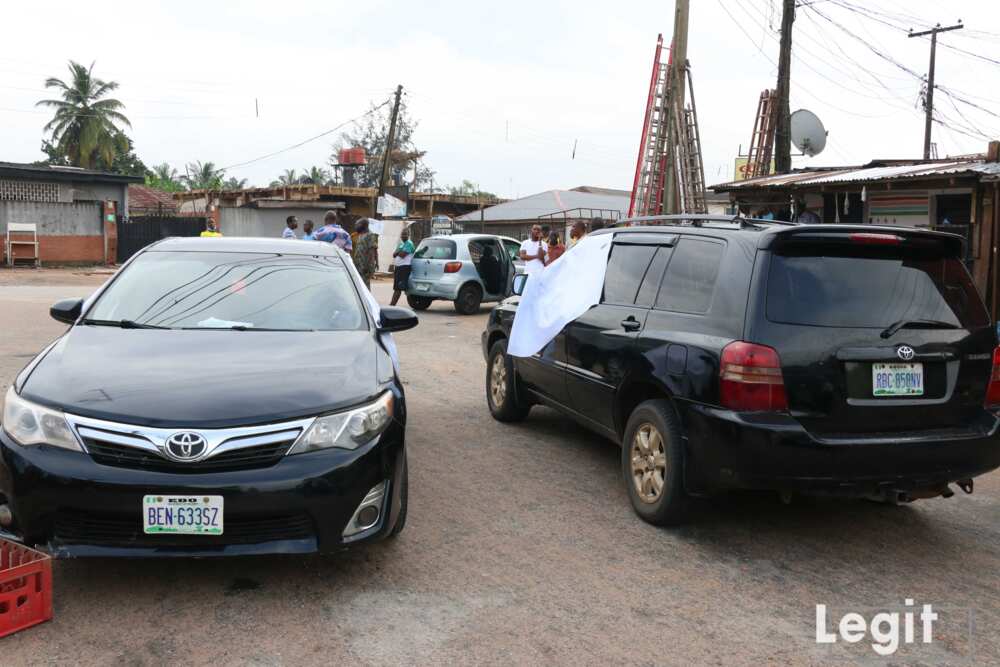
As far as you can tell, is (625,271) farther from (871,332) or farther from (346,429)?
(346,429)

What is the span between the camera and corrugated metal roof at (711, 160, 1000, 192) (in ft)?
40.3

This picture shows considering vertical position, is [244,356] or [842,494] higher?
[244,356]

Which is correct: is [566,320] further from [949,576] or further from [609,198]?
[609,198]

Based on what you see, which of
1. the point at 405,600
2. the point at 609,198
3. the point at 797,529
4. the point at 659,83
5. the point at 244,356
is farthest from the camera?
the point at 609,198

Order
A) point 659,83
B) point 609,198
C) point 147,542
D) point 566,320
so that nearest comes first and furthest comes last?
1. point 147,542
2. point 566,320
3. point 659,83
4. point 609,198

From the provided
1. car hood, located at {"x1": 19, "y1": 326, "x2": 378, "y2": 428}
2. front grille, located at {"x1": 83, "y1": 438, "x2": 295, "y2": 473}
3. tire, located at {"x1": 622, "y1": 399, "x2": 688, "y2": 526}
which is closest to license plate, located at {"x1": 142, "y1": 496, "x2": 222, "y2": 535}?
front grille, located at {"x1": 83, "y1": 438, "x2": 295, "y2": 473}

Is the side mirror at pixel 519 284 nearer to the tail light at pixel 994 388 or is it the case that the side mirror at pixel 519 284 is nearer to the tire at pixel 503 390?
the tire at pixel 503 390

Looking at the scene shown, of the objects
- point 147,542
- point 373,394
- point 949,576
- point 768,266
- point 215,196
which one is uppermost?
point 215,196

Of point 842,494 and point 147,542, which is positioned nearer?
point 147,542

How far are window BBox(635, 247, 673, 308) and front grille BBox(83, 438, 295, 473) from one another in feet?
8.72

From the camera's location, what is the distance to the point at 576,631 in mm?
3668

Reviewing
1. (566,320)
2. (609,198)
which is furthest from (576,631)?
(609,198)

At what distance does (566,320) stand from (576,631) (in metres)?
2.87

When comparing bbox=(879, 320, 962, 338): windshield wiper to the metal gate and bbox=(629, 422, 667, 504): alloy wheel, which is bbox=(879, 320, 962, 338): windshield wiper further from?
the metal gate
